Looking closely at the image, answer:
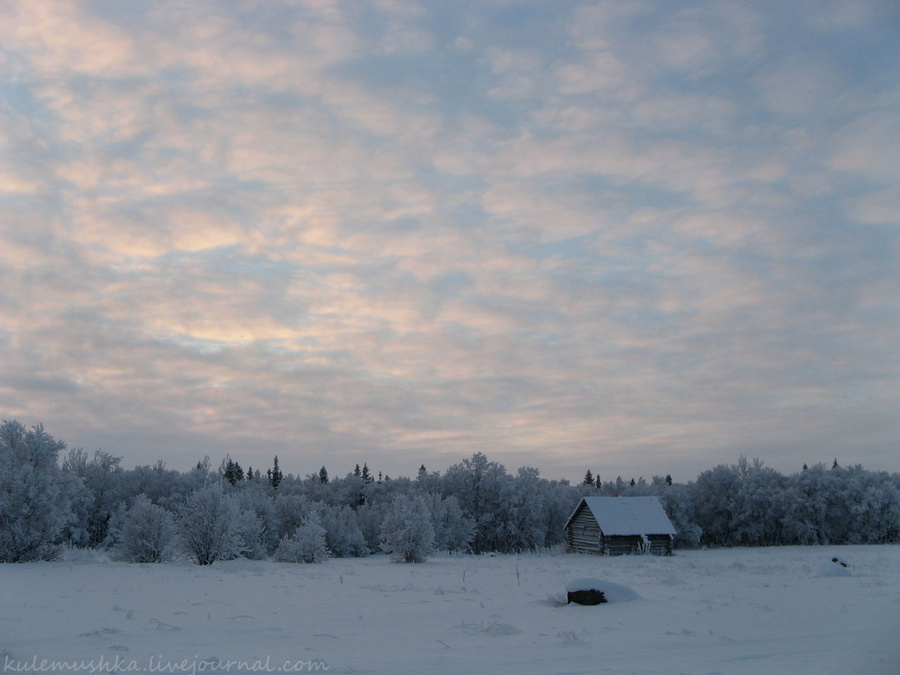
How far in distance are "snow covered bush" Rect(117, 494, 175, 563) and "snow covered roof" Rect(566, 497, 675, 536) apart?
29957 millimetres

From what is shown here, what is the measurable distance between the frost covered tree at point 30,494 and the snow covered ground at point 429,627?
6.36 m

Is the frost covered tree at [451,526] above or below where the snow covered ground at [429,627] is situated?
below

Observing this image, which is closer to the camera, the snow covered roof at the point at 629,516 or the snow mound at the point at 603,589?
the snow mound at the point at 603,589

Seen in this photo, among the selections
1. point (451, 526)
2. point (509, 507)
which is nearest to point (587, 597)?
point (451, 526)

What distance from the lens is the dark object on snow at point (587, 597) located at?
1509 centimetres

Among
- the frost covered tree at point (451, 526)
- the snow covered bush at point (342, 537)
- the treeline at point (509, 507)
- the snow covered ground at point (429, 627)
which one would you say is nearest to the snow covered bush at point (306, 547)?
the treeline at point (509, 507)

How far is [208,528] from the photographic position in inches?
1153

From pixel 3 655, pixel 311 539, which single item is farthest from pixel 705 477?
pixel 3 655

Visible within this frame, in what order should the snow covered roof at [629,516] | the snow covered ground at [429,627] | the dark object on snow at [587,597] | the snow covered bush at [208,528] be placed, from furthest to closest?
the snow covered roof at [629,516], the snow covered bush at [208,528], the dark object on snow at [587,597], the snow covered ground at [429,627]

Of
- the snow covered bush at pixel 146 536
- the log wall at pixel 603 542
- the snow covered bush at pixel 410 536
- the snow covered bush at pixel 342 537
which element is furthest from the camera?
the snow covered bush at pixel 342 537

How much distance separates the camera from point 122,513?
46.9 metres

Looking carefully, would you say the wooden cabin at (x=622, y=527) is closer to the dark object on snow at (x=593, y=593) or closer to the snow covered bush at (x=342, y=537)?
the snow covered bush at (x=342, y=537)

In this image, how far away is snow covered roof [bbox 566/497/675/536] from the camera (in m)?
46.2

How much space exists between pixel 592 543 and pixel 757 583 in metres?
27.0
